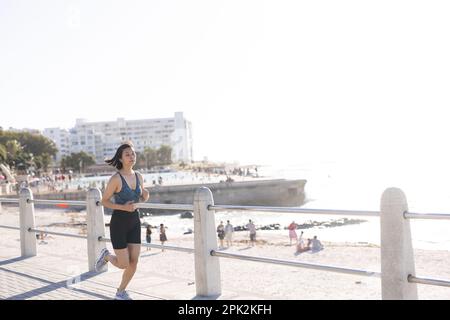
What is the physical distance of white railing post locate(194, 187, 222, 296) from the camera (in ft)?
19.7

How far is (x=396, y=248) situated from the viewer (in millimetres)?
4648

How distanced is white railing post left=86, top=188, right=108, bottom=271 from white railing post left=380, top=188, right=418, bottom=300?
4.48 meters

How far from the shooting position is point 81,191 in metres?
54.8

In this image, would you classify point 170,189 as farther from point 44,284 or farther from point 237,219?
point 44,284

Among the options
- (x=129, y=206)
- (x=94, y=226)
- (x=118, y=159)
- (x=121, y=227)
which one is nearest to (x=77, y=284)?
(x=94, y=226)

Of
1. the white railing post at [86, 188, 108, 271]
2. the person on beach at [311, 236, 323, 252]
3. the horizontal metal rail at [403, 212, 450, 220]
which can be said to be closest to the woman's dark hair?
the white railing post at [86, 188, 108, 271]

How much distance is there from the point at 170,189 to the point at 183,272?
4780cm

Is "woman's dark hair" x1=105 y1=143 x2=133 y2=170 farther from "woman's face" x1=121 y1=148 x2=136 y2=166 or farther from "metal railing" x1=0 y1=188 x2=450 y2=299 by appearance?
"metal railing" x1=0 y1=188 x2=450 y2=299

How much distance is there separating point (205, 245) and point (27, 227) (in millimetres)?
4982

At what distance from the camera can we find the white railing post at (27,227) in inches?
382

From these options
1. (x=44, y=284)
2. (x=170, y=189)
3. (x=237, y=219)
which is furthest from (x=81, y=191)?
(x=44, y=284)

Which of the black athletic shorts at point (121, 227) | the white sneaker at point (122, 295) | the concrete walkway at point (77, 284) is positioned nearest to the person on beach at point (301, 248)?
the concrete walkway at point (77, 284)

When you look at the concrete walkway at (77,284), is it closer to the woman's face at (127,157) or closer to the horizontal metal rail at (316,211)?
the horizontal metal rail at (316,211)
